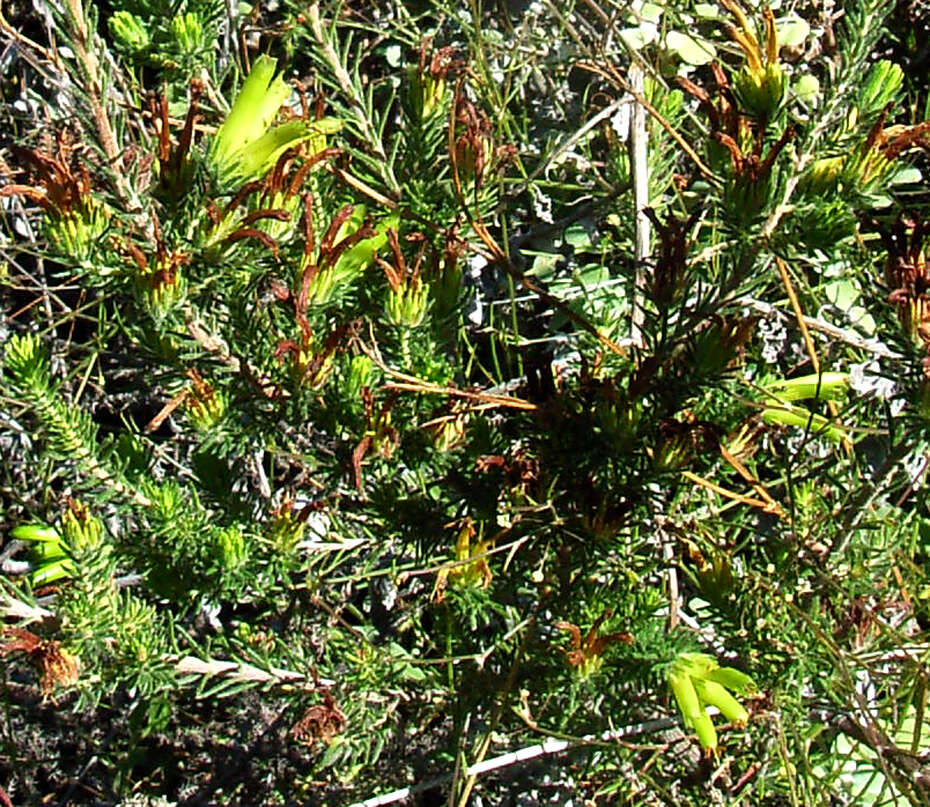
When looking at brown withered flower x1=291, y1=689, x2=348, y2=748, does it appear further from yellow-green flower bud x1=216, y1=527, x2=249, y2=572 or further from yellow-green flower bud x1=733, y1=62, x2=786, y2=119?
yellow-green flower bud x1=733, y1=62, x2=786, y2=119

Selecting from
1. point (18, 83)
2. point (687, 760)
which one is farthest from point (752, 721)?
point (18, 83)

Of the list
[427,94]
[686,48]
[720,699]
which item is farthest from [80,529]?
[686,48]

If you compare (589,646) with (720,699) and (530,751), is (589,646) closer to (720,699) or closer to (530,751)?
(720,699)

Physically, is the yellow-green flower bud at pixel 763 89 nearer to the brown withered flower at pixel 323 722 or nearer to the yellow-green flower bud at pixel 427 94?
the yellow-green flower bud at pixel 427 94

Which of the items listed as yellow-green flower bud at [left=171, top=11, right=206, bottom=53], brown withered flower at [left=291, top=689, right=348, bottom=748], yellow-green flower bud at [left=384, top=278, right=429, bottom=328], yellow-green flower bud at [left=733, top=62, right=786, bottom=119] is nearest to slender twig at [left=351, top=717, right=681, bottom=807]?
brown withered flower at [left=291, top=689, right=348, bottom=748]

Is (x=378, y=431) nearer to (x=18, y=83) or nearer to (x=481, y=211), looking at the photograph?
(x=481, y=211)

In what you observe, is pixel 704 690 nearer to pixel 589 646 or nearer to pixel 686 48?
pixel 589 646

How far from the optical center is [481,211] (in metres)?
1.29

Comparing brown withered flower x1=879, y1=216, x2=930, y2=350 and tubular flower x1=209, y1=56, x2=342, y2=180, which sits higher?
tubular flower x1=209, y1=56, x2=342, y2=180

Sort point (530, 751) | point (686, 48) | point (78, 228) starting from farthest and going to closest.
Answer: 1. point (686, 48)
2. point (530, 751)
3. point (78, 228)

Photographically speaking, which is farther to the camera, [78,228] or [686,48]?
[686,48]

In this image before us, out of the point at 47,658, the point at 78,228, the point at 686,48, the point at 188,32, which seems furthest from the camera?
the point at 686,48

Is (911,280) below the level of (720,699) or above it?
above

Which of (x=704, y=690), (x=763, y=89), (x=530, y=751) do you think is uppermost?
(x=763, y=89)
